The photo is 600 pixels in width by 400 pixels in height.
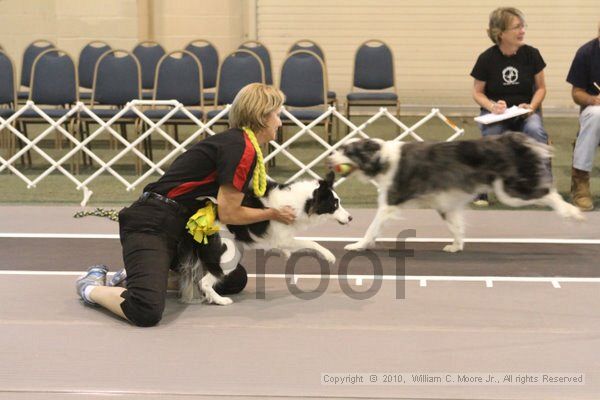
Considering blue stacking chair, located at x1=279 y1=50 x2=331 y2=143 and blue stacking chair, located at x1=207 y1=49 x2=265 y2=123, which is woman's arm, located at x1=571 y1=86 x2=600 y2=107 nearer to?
blue stacking chair, located at x1=279 y1=50 x2=331 y2=143

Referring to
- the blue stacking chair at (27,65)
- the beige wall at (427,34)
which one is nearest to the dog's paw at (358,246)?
the blue stacking chair at (27,65)

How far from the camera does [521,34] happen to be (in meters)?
6.07

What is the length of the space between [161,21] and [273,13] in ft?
4.87

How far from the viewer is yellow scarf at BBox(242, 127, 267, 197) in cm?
385

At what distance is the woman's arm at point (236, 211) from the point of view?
375 centimetres

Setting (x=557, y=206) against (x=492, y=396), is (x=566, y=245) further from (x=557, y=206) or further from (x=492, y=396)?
(x=492, y=396)

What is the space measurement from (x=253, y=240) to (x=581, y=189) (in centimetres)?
321

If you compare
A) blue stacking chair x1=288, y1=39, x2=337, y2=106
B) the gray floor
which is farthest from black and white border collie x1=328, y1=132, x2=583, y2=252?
blue stacking chair x1=288, y1=39, x2=337, y2=106

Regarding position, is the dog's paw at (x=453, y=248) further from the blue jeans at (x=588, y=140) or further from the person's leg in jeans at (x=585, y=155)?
the blue jeans at (x=588, y=140)

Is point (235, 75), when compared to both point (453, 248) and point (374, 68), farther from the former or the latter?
point (453, 248)

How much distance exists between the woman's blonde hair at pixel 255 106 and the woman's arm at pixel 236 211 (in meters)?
0.32

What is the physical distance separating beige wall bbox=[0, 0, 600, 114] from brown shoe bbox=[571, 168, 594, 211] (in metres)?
5.13

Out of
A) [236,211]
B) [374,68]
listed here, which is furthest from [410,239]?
[374,68]

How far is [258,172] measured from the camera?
3.90 m
